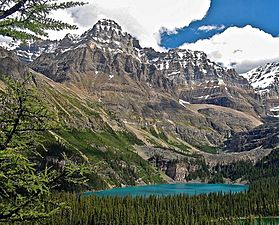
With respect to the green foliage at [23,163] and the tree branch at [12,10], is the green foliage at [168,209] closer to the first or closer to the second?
the green foliage at [23,163]

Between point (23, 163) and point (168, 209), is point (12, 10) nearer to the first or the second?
point (23, 163)

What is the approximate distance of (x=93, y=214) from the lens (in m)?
155

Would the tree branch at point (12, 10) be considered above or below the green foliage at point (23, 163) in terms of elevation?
above

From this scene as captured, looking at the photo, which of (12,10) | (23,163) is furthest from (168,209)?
(12,10)

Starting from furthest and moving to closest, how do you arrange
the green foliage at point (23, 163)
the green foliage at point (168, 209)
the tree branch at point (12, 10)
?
the green foliage at point (168, 209), the tree branch at point (12, 10), the green foliage at point (23, 163)

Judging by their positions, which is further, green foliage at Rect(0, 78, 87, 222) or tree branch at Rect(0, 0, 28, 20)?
tree branch at Rect(0, 0, 28, 20)

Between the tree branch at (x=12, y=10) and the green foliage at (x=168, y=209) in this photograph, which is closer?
the tree branch at (x=12, y=10)

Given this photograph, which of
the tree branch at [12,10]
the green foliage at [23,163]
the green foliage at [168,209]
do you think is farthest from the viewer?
the green foliage at [168,209]

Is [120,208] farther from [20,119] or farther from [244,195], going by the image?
[20,119]

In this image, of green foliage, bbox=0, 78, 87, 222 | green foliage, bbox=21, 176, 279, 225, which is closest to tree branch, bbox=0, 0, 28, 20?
green foliage, bbox=0, 78, 87, 222

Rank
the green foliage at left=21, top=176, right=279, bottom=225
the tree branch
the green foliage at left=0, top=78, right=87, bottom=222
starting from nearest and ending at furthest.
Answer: the green foliage at left=0, top=78, right=87, bottom=222 → the tree branch → the green foliage at left=21, top=176, right=279, bottom=225

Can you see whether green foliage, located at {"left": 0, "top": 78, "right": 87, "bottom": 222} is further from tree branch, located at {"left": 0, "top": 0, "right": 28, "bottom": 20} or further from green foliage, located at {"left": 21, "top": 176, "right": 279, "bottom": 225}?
green foliage, located at {"left": 21, "top": 176, "right": 279, "bottom": 225}

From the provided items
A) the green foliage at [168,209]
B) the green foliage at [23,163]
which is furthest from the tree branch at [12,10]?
the green foliage at [168,209]

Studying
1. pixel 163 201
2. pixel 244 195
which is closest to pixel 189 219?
pixel 163 201
